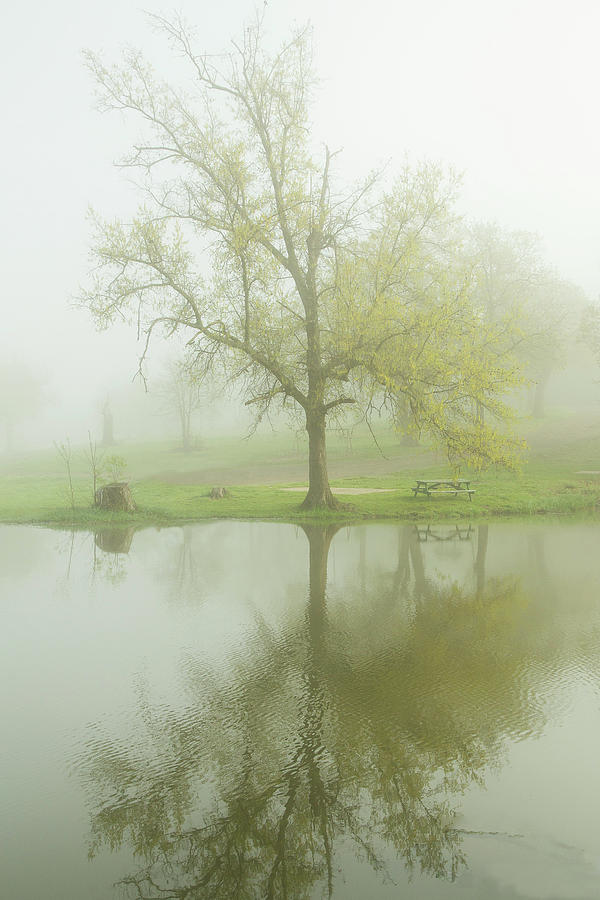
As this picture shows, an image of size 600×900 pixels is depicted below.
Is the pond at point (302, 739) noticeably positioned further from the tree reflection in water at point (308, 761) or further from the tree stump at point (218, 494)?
the tree stump at point (218, 494)

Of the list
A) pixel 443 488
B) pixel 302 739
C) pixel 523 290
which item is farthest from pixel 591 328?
pixel 302 739

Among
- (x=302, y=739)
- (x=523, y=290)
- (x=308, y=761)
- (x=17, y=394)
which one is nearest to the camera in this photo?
(x=308, y=761)

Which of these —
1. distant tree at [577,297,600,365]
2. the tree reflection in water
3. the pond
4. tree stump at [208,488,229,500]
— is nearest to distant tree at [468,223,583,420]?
distant tree at [577,297,600,365]

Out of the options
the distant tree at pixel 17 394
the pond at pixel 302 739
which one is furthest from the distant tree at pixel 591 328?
the distant tree at pixel 17 394

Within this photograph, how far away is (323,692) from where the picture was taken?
6812 mm

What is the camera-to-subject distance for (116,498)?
69.3ft

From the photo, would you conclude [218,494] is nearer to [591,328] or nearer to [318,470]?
[318,470]

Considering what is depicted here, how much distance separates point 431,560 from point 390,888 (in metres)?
10.2

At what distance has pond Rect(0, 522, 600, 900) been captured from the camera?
410cm

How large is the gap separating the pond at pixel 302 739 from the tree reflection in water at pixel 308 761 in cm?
2

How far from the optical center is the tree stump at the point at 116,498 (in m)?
21.1

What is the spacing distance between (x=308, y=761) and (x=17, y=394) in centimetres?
8524

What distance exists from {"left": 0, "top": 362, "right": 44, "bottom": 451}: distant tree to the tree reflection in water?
81688 mm

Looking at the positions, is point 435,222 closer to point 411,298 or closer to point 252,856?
point 411,298
